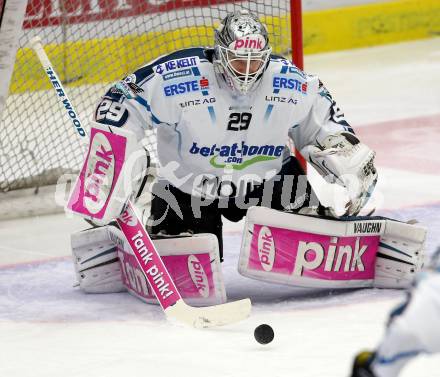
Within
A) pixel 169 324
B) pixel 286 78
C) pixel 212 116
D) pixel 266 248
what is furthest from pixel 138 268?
pixel 286 78

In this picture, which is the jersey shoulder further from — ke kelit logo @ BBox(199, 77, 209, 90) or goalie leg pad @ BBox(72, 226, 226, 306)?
goalie leg pad @ BBox(72, 226, 226, 306)

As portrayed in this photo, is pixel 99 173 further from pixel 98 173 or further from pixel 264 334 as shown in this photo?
pixel 264 334

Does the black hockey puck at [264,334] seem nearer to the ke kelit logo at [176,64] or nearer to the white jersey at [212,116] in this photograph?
the white jersey at [212,116]

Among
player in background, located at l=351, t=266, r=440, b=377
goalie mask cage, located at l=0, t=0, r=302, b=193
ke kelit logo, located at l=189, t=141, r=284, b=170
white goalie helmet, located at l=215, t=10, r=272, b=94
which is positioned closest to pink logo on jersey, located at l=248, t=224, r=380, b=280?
ke kelit logo, located at l=189, t=141, r=284, b=170

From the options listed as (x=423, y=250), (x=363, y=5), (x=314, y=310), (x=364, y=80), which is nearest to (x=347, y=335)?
(x=314, y=310)

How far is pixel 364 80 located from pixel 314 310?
4.72 metres

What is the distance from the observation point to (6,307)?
3701 millimetres

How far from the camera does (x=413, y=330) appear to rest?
5.65ft

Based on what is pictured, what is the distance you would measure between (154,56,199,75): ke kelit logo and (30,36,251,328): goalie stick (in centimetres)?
43

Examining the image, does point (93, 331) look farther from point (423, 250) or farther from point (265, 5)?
point (265, 5)

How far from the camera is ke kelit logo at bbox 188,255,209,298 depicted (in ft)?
11.5

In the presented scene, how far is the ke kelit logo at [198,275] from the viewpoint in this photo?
3.51 meters

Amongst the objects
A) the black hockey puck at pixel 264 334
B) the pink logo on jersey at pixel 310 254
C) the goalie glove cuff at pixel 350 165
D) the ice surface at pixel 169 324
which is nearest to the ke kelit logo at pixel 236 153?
the goalie glove cuff at pixel 350 165

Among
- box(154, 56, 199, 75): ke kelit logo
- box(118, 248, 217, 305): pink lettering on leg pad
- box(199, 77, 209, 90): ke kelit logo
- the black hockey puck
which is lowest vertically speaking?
box(118, 248, 217, 305): pink lettering on leg pad
